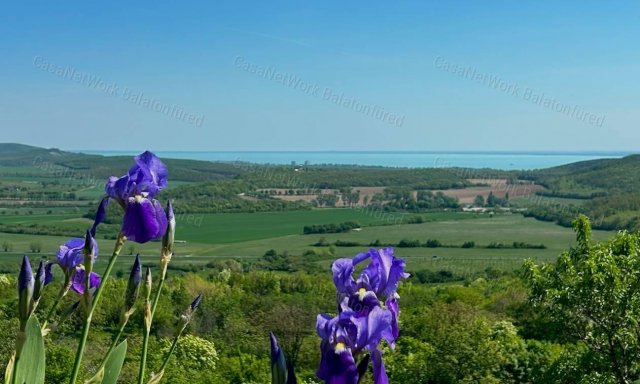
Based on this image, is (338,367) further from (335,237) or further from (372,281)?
(335,237)

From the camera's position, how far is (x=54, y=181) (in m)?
146

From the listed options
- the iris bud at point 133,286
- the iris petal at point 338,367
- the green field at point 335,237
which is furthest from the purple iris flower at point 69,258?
the green field at point 335,237

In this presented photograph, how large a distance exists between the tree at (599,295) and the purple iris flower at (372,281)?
1012 centimetres

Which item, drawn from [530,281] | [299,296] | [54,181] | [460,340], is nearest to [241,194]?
[54,181]

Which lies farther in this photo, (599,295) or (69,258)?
(599,295)

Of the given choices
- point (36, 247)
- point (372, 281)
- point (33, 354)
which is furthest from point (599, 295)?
point (36, 247)

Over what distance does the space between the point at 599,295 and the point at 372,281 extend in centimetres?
1066

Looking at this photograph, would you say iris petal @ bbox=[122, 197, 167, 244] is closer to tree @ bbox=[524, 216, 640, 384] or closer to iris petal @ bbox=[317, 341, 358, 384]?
iris petal @ bbox=[317, 341, 358, 384]

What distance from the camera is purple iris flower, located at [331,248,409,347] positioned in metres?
1.85

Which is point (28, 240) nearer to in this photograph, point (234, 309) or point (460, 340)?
point (234, 309)

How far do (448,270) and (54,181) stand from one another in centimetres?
10909

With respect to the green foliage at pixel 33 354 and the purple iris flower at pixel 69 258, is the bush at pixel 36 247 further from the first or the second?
the green foliage at pixel 33 354

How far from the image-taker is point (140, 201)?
2.11 metres

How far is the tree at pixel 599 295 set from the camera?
36.5 ft
